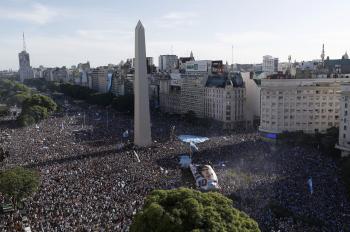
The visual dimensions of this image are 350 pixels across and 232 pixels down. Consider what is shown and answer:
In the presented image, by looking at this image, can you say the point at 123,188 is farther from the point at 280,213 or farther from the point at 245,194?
the point at 280,213

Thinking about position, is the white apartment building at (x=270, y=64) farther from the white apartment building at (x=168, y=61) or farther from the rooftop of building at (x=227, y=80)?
the rooftop of building at (x=227, y=80)

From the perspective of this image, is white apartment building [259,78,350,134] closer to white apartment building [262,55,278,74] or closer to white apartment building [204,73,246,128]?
white apartment building [204,73,246,128]

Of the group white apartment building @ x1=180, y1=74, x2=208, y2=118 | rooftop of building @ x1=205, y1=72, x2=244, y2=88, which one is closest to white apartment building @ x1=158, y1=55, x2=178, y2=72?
white apartment building @ x1=180, y1=74, x2=208, y2=118

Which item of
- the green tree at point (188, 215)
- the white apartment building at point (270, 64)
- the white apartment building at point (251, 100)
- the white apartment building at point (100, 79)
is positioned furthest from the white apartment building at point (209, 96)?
the green tree at point (188, 215)

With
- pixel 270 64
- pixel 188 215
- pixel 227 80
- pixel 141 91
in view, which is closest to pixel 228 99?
pixel 227 80

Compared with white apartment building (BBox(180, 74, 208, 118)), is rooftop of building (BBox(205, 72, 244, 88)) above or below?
above

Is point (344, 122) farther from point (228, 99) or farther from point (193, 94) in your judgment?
point (193, 94)

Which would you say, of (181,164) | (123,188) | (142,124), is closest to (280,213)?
(123,188)
